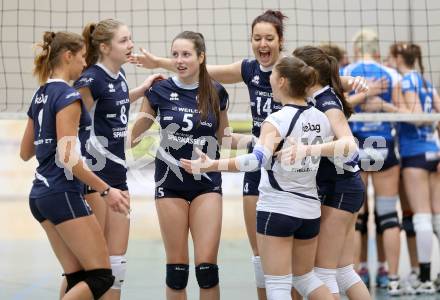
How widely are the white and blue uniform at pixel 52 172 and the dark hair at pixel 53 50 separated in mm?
108

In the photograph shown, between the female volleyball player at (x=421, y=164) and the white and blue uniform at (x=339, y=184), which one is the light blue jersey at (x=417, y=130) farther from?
the white and blue uniform at (x=339, y=184)

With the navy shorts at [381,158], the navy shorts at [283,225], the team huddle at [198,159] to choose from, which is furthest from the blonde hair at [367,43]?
the navy shorts at [283,225]

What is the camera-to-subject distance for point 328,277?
17.3 feet

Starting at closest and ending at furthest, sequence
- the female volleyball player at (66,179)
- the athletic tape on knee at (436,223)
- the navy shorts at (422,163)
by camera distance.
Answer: the female volleyball player at (66,179) < the navy shorts at (422,163) < the athletic tape on knee at (436,223)

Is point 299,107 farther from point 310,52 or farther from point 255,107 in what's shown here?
point 255,107

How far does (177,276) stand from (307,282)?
886 millimetres

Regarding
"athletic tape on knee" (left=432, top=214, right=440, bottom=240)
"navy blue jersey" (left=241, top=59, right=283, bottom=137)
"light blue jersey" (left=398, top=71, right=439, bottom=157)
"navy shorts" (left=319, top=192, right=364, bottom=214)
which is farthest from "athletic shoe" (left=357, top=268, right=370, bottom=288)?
"navy shorts" (left=319, top=192, right=364, bottom=214)

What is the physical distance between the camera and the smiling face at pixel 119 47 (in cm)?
557

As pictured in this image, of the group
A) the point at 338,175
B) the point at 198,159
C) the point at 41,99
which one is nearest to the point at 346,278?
the point at 338,175

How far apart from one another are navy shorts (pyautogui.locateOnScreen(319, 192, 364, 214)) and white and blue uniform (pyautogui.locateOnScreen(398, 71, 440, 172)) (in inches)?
90.1

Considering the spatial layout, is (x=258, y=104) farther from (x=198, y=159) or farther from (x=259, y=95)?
(x=198, y=159)

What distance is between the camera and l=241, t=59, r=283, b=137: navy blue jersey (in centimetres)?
574

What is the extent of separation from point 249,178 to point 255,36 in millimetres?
913

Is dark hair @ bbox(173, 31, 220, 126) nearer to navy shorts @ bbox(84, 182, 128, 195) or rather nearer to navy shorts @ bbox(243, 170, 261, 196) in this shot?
navy shorts @ bbox(243, 170, 261, 196)
